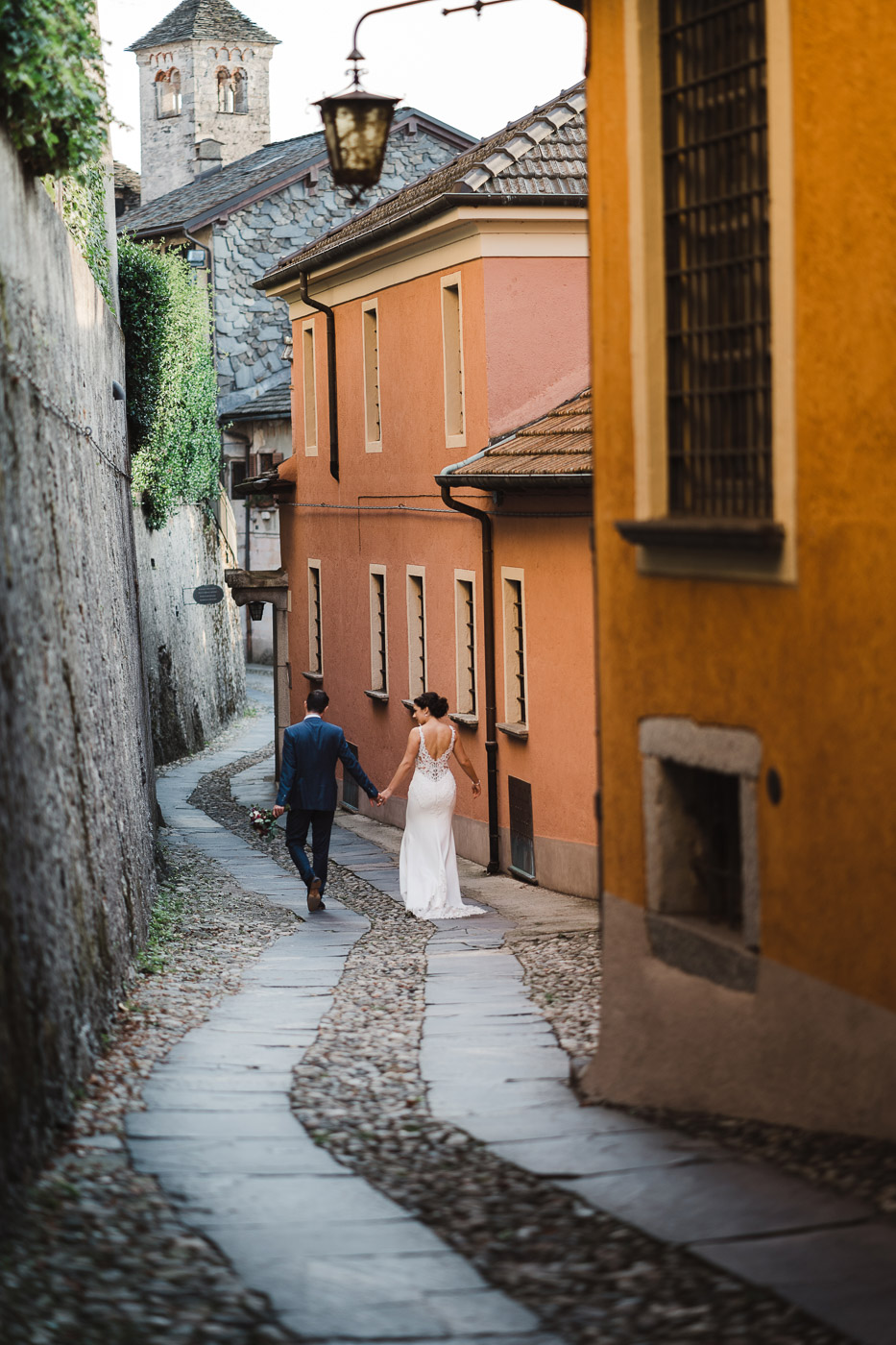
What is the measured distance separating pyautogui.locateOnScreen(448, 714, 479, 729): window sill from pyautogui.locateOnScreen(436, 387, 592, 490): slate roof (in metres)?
2.43

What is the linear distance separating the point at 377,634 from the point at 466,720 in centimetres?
434

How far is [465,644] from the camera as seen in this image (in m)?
17.7

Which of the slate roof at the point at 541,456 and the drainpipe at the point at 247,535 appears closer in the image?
the slate roof at the point at 541,456

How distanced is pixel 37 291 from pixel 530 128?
31.6ft

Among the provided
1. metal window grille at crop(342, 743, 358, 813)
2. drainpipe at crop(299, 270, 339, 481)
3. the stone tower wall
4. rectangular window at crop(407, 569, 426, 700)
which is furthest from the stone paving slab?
the stone tower wall

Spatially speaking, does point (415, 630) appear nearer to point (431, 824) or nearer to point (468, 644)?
point (468, 644)

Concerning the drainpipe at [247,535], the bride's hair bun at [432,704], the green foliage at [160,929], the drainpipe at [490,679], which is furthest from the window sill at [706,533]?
the drainpipe at [247,535]

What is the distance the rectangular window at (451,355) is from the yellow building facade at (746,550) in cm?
1008

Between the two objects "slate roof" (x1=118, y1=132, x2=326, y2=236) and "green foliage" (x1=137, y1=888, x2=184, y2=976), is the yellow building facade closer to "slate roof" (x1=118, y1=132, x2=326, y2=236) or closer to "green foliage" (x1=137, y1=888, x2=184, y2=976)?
"green foliage" (x1=137, y1=888, x2=184, y2=976)

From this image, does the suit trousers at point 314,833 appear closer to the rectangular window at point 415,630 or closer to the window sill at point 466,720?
the window sill at point 466,720

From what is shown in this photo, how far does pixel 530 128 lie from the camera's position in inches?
667

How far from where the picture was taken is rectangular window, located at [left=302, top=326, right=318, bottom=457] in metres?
23.9

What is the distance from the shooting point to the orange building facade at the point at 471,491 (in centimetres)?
1495

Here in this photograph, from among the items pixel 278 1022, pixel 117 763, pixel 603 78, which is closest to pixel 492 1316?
pixel 278 1022
